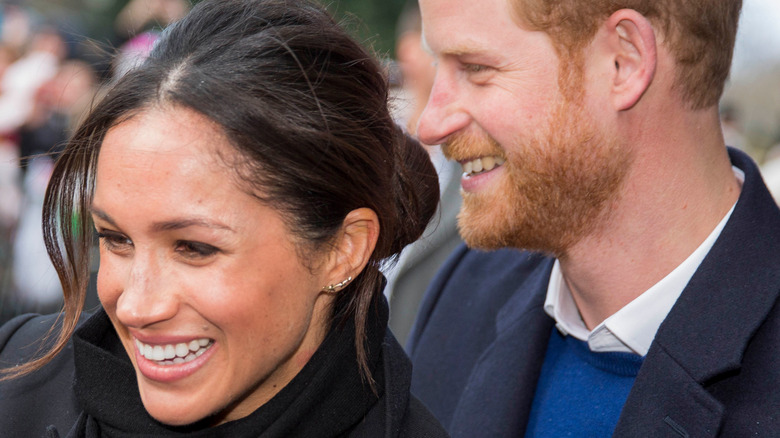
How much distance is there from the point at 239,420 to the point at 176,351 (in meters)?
0.27

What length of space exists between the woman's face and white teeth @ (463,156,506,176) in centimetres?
85

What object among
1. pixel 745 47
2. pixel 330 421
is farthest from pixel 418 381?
pixel 745 47

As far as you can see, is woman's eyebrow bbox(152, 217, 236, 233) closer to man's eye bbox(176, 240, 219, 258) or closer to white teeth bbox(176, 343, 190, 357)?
man's eye bbox(176, 240, 219, 258)

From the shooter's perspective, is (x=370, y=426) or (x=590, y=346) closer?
(x=370, y=426)

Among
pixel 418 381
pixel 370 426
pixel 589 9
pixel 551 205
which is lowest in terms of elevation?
pixel 418 381

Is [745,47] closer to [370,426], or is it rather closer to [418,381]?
[418,381]

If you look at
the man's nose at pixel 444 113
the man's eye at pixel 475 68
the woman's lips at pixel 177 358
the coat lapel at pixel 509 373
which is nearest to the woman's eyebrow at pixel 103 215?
the woman's lips at pixel 177 358

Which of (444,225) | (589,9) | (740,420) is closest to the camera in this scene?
(740,420)

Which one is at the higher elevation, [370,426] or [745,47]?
[745,47]

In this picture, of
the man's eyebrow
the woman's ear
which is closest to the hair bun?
the woman's ear

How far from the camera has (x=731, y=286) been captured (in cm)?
228

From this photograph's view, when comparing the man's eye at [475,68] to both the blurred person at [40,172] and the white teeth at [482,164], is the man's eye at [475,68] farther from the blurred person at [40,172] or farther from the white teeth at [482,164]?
the blurred person at [40,172]

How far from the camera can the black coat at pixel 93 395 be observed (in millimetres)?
2111

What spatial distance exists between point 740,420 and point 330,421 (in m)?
1.03
